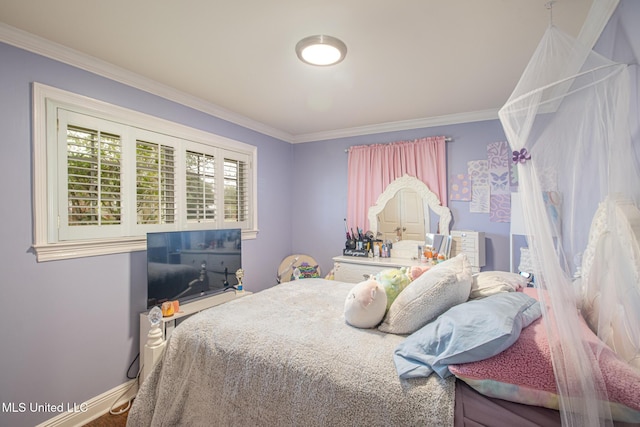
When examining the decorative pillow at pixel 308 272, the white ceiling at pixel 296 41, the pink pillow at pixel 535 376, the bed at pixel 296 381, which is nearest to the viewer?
the pink pillow at pixel 535 376

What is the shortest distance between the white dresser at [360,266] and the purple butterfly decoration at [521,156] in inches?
91.2

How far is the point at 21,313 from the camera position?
6.16 ft

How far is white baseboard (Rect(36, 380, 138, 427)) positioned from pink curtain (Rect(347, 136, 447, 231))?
296 centimetres

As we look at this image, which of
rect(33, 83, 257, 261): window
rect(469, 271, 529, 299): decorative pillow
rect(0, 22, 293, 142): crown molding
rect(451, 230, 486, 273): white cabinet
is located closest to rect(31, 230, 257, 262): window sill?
rect(33, 83, 257, 261): window

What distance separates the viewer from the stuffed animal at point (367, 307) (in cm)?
160

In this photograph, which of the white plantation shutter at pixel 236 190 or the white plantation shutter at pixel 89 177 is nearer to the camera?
the white plantation shutter at pixel 89 177

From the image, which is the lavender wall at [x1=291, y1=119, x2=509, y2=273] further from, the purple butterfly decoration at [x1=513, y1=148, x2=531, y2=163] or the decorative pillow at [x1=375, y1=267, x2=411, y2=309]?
the purple butterfly decoration at [x1=513, y1=148, x2=531, y2=163]

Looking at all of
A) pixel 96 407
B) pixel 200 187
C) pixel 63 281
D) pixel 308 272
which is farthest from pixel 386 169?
pixel 96 407

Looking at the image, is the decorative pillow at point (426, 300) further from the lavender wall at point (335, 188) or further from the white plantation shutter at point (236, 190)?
the white plantation shutter at point (236, 190)

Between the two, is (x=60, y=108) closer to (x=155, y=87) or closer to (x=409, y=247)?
(x=155, y=87)

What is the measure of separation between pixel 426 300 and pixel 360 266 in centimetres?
206

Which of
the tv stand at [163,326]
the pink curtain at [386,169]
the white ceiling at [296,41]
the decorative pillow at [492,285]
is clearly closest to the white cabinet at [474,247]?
the pink curtain at [386,169]

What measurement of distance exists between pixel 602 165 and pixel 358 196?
3.03 metres

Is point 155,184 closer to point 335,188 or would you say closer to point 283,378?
point 283,378
